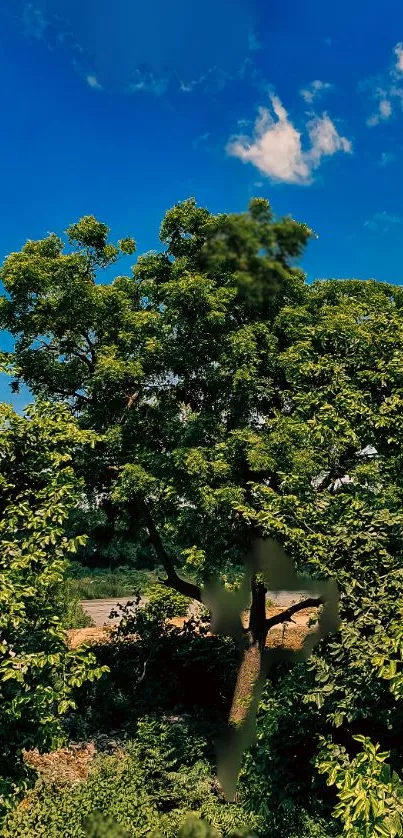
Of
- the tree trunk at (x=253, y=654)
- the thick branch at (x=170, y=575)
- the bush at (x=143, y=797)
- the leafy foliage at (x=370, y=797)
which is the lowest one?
the bush at (x=143, y=797)

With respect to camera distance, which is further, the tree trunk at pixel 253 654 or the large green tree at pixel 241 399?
the tree trunk at pixel 253 654

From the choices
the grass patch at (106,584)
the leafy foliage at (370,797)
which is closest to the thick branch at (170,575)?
the leafy foliage at (370,797)

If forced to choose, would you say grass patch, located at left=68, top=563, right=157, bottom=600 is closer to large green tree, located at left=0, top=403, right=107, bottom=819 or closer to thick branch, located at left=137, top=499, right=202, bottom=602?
thick branch, located at left=137, top=499, right=202, bottom=602

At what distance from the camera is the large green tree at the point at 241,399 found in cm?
622

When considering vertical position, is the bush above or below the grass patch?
below

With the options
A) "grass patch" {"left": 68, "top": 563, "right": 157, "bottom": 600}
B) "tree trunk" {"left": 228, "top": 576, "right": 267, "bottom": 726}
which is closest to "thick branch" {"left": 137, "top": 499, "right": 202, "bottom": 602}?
"tree trunk" {"left": 228, "top": 576, "right": 267, "bottom": 726}

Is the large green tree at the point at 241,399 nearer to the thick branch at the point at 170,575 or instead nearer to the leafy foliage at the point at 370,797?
the thick branch at the point at 170,575

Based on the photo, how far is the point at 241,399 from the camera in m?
9.74

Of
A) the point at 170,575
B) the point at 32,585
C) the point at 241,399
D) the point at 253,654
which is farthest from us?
the point at 170,575

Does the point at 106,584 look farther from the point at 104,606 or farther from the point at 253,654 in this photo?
the point at 253,654

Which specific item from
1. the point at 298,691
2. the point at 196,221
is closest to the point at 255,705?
the point at 298,691

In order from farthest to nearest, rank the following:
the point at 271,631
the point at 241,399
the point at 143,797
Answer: the point at 271,631
the point at 241,399
the point at 143,797

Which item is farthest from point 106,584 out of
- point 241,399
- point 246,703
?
point 241,399

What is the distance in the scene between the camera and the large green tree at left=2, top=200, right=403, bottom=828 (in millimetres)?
6223
